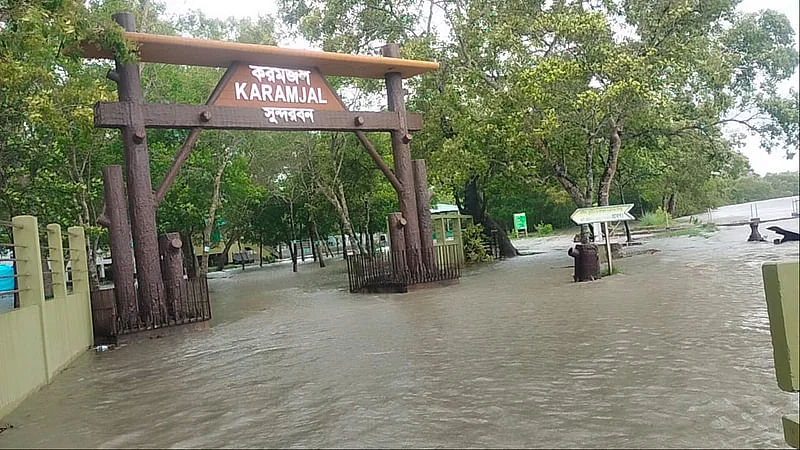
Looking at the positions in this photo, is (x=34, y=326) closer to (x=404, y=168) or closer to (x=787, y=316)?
(x=787, y=316)

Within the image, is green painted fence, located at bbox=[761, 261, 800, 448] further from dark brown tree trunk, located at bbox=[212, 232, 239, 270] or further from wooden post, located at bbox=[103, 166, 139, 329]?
dark brown tree trunk, located at bbox=[212, 232, 239, 270]

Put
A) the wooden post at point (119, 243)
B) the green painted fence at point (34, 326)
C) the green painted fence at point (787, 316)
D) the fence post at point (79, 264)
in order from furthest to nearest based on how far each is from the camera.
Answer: the wooden post at point (119, 243), the fence post at point (79, 264), the green painted fence at point (34, 326), the green painted fence at point (787, 316)

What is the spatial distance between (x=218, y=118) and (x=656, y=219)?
29913mm

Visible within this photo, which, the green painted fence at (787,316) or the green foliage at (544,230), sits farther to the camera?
the green foliage at (544,230)

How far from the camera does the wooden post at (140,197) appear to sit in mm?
9836

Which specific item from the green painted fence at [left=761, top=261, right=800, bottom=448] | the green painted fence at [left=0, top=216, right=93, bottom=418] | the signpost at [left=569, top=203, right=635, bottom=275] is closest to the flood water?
the green painted fence at [left=761, top=261, right=800, bottom=448]

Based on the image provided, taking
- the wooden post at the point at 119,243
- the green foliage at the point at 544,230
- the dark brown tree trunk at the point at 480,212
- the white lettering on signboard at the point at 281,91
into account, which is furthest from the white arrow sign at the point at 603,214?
the green foliage at the point at 544,230

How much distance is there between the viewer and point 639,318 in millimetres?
7926

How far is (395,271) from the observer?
13945 mm

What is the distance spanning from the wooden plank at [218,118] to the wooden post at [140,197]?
15cm

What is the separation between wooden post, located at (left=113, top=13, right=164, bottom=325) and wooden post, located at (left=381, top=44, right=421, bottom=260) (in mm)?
5345

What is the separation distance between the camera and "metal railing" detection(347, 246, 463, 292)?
45.5 ft

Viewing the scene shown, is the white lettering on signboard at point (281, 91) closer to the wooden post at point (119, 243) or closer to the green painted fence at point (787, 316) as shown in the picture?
the wooden post at point (119, 243)

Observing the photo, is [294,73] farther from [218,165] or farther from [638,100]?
[218,165]
